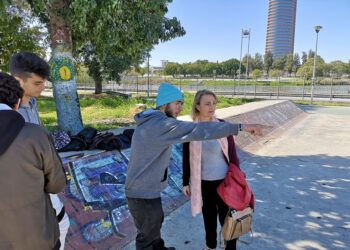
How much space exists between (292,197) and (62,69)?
4.93m

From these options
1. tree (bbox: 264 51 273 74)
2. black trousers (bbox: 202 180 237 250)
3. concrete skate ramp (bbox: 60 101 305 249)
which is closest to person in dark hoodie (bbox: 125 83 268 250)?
black trousers (bbox: 202 180 237 250)

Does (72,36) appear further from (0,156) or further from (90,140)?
(0,156)

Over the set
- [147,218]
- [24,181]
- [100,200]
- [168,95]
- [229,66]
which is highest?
[229,66]

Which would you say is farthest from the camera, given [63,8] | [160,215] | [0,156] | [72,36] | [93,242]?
[72,36]

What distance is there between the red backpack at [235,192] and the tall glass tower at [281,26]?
479ft

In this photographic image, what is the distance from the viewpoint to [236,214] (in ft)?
9.68

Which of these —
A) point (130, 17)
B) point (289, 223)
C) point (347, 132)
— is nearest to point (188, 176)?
point (289, 223)

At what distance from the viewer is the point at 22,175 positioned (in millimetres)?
1640

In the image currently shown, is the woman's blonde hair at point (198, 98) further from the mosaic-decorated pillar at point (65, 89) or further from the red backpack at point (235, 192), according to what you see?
the mosaic-decorated pillar at point (65, 89)

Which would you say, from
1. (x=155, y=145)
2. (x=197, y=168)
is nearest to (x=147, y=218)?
(x=155, y=145)

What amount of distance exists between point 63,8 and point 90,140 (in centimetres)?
279

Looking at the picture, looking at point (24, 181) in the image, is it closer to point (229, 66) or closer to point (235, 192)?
point (235, 192)

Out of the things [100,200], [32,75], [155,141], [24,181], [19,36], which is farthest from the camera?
[19,36]

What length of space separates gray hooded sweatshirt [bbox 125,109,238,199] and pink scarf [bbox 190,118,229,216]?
546mm
